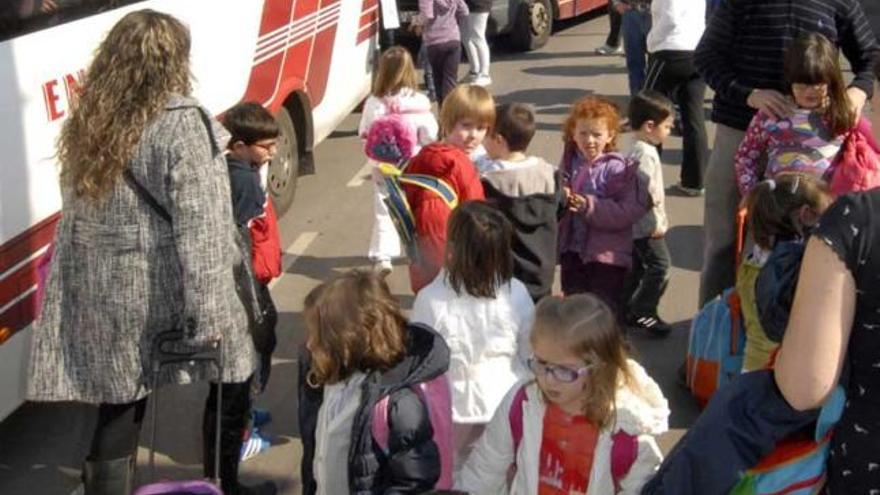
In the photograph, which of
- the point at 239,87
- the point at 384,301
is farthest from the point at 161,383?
the point at 239,87

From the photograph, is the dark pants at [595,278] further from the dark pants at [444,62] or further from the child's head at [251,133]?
the dark pants at [444,62]

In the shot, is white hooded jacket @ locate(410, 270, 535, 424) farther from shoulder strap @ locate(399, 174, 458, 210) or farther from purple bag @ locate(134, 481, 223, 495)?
purple bag @ locate(134, 481, 223, 495)

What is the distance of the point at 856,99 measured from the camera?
480 centimetres

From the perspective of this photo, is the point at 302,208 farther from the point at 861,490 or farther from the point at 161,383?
the point at 861,490

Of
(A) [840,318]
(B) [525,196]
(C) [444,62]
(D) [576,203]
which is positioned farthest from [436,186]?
(C) [444,62]

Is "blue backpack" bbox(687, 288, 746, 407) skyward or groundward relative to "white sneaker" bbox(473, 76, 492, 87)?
skyward

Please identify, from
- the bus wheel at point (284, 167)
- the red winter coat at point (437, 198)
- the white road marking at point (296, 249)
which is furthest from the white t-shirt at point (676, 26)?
the red winter coat at point (437, 198)

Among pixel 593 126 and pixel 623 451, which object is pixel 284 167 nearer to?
pixel 593 126

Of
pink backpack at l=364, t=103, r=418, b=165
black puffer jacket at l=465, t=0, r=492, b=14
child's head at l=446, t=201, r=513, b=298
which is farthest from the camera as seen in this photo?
black puffer jacket at l=465, t=0, r=492, b=14

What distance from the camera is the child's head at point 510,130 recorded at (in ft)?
15.4

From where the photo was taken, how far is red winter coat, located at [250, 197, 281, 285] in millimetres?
4848

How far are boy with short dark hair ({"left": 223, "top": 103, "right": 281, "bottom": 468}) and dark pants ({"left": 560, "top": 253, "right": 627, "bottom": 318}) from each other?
4.04 feet

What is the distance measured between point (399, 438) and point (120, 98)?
1.32 metres

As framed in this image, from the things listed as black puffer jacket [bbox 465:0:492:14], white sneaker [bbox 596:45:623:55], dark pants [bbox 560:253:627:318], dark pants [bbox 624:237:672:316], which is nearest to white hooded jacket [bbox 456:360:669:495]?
dark pants [bbox 560:253:627:318]
